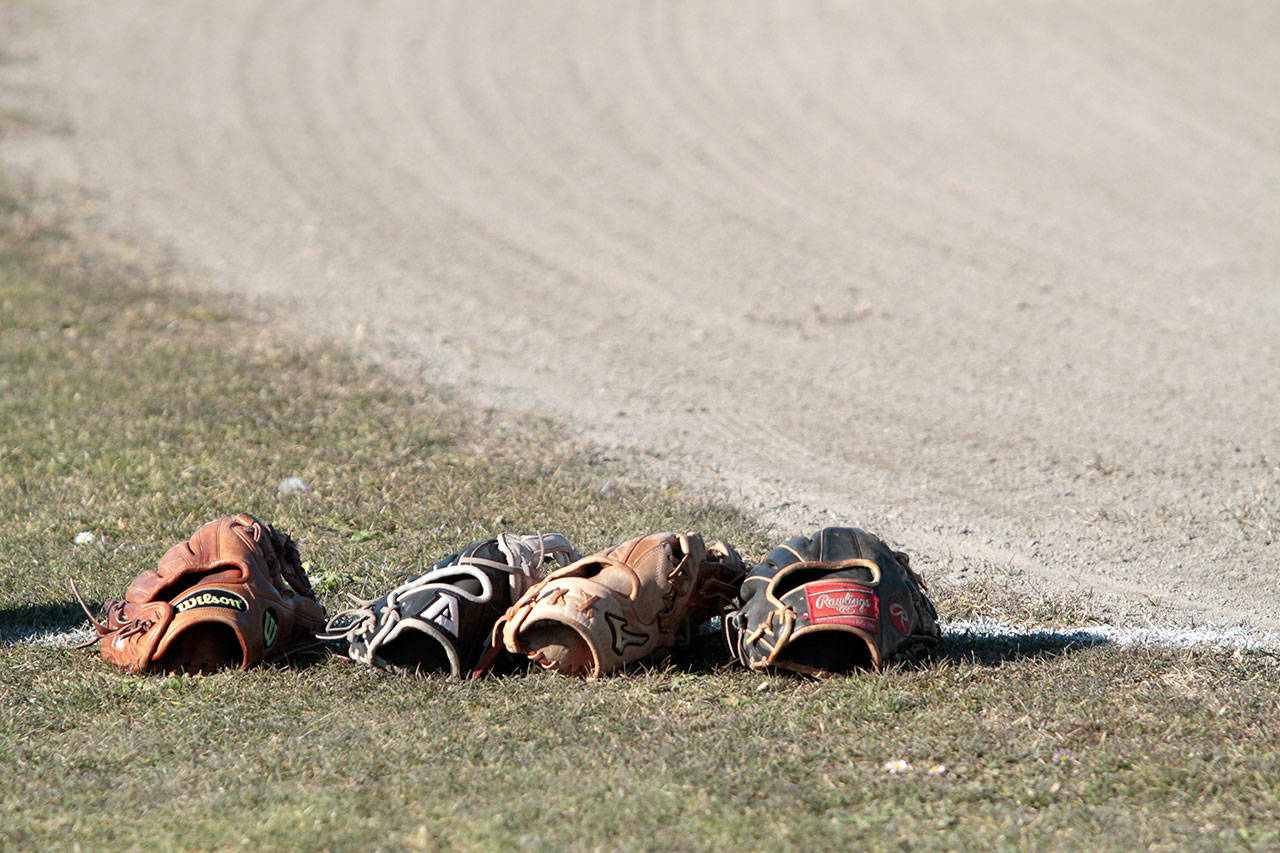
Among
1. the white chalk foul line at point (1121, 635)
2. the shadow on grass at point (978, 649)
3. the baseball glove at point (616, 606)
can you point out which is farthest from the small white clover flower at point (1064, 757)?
the baseball glove at point (616, 606)

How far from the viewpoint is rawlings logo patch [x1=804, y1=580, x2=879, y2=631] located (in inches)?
175

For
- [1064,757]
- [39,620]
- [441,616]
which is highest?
[441,616]

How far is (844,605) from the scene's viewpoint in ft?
14.7

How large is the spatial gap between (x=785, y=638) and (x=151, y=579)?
2.35 metres

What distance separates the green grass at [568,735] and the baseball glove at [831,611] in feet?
0.34

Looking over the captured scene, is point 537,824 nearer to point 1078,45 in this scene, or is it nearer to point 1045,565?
point 1045,565

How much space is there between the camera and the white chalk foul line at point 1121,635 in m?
4.77

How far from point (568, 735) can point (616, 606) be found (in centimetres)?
54

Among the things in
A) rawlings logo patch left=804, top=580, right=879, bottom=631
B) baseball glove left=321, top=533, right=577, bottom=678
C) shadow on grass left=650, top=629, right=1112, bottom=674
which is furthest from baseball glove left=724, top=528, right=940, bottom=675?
baseball glove left=321, top=533, right=577, bottom=678

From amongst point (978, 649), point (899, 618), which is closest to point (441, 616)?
point (899, 618)

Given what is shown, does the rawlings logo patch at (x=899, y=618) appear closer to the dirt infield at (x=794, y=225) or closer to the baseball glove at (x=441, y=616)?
the dirt infield at (x=794, y=225)

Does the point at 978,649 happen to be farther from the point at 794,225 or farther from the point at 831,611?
the point at 794,225

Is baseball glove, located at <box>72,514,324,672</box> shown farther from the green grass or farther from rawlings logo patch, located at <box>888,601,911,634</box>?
rawlings logo patch, located at <box>888,601,911,634</box>

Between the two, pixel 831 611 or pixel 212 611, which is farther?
pixel 212 611
